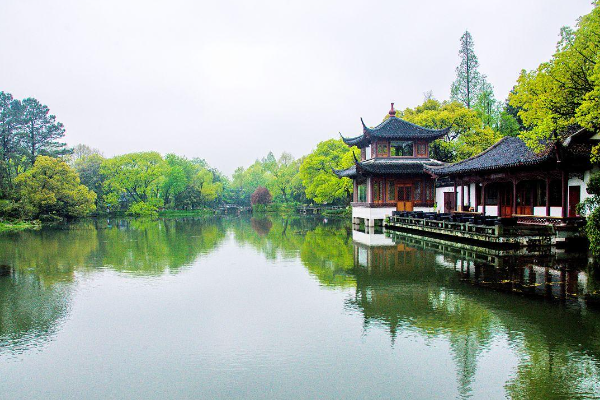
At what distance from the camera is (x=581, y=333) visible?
7.34 meters

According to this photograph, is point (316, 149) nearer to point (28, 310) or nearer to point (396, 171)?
point (396, 171)

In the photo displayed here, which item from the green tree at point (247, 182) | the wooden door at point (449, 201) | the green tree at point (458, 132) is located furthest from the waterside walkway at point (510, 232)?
the green tree at point (247, 182)

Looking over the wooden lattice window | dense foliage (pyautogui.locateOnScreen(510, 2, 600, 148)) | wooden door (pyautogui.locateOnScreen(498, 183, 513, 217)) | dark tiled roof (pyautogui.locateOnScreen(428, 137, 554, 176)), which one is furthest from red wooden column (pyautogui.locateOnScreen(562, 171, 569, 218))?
the wooden lattice window

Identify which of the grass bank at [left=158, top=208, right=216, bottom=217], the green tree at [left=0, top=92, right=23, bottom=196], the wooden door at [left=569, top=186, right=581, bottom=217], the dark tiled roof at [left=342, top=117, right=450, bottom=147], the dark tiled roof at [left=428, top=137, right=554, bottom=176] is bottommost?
the grass bank at [left=158, top=208, right=216, bottom=217]

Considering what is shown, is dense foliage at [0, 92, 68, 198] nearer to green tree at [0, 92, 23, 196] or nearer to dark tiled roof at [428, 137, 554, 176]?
green tree at [0, 92, 23, 196]

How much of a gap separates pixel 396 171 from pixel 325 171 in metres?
18.3

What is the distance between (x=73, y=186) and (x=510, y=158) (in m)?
39.8

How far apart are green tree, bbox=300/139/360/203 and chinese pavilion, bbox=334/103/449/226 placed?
40.3ft

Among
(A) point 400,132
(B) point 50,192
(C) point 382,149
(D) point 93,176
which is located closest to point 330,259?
(C) point 382,149

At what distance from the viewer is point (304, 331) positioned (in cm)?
780

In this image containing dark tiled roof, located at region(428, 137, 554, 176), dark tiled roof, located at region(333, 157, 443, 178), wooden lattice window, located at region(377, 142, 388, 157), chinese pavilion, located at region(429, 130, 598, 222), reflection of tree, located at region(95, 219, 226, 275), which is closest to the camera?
reflection of tree, located at region(95, 219, 226, 275)

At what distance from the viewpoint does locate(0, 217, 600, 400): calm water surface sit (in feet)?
18.7

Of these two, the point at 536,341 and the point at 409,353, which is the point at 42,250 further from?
the point at 536,341

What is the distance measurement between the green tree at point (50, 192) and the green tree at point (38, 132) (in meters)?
7.98
